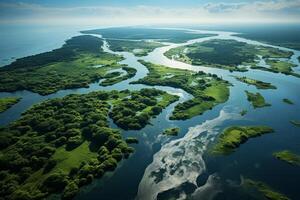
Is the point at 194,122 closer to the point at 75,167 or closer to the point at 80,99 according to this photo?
the point at 75,167

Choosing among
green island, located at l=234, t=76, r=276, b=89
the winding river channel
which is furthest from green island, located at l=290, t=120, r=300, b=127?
green island, located at l=234, t=76, r=276, b=89

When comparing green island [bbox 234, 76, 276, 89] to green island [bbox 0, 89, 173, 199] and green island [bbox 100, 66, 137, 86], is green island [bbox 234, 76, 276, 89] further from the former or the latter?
green island [bbox 100, 66, 137, 86]

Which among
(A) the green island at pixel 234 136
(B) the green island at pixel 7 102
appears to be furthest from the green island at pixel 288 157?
(B) the green island at pixel 7 102

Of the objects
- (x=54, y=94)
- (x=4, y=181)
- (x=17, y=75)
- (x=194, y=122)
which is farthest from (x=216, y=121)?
(x=17, y=75)

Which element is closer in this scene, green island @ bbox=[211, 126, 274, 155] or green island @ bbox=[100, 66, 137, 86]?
green island @ bbox=[211, 126, 274, 155]

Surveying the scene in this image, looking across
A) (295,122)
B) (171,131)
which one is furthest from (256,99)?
(171,131)
